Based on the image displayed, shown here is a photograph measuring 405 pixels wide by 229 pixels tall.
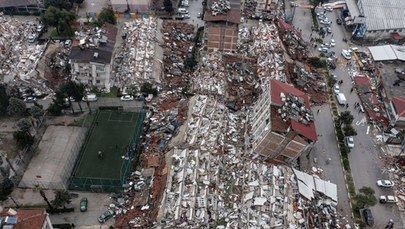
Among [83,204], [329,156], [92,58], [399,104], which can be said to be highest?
[92,58]

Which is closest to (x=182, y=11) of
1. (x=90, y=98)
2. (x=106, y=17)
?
(x=106, y=17)

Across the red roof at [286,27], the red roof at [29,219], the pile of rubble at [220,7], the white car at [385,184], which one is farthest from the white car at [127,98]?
the white car at [385,184]

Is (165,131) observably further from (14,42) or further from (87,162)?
(14,42)

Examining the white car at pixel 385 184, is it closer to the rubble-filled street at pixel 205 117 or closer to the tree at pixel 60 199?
the rubble-filled street at pixel 205 117

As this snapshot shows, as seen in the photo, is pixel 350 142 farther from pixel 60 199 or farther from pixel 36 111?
pixel 36 111

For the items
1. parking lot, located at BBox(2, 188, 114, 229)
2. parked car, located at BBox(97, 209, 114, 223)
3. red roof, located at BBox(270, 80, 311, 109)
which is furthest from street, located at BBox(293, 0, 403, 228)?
parking lot, located at BBox(2, 188, 114, 229)

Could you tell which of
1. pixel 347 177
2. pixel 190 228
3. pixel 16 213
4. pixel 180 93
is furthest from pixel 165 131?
pixel 347 177
